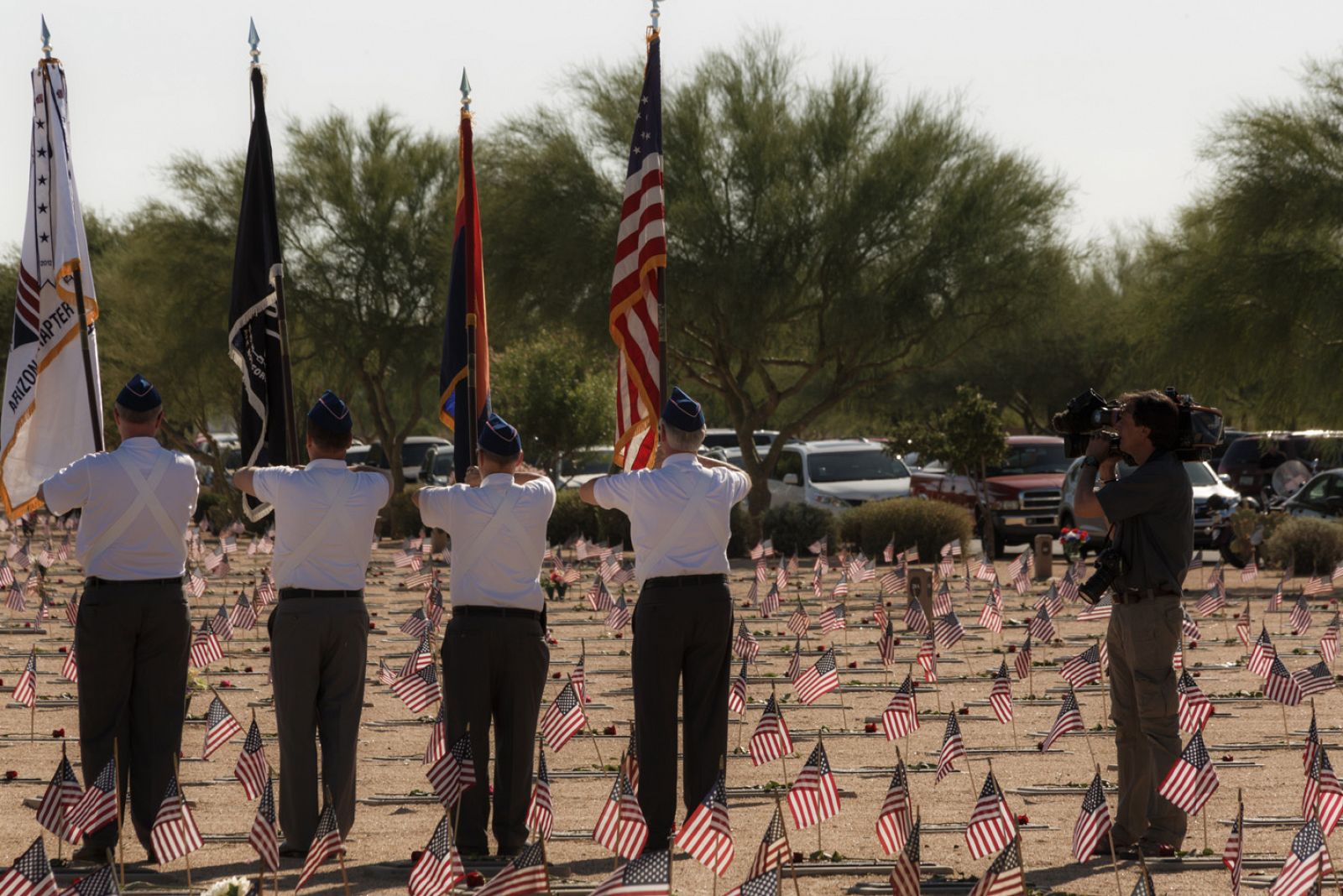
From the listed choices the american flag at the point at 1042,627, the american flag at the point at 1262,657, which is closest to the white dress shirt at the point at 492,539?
the american flag at the point at 1262,657

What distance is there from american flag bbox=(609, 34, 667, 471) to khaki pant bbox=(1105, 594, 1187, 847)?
9.07ft

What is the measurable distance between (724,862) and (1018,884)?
1022 mm

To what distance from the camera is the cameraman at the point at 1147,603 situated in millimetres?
7602

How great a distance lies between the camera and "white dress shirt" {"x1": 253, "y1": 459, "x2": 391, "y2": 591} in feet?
24.6

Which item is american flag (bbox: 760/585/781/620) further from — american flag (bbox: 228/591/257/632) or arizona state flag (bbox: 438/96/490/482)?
arizona state flag (bbox: 438/96/490/482)

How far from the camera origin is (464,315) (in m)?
9.27

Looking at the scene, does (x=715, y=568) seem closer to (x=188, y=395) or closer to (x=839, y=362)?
(x=839, y=362)

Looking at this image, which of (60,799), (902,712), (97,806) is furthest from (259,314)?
(902,712)

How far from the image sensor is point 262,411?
8.74 metres

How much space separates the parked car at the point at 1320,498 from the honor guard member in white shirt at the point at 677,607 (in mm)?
19788

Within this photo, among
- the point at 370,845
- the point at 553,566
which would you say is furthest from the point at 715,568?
the point at 553,566

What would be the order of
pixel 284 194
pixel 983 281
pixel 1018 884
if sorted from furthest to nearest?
pixel 284 194 < pixel 983 281 < pixel 1018 884

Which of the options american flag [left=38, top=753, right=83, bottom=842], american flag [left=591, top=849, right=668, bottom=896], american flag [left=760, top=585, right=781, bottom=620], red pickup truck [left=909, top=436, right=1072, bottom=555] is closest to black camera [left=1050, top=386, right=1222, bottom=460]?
american flag [left=591, top=849, right=668, bottom=896]

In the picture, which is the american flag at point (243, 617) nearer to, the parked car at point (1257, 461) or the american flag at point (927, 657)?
the american flag at point (927, 657)
